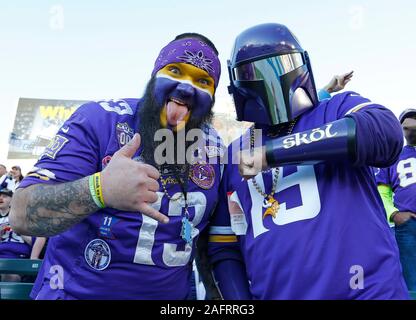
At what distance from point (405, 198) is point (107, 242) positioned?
3.84 meters

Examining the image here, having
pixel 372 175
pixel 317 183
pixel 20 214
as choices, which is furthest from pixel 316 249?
pixel 20 214

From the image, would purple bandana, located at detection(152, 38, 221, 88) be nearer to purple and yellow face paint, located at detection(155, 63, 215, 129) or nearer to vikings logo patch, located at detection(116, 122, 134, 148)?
purple and yellow face paint, located at detection(155, 63, 215, 129)

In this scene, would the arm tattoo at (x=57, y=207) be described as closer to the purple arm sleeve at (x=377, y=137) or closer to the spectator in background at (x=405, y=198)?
the purple arm sleeve at (x=377, y=137)

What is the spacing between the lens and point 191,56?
7.57ft

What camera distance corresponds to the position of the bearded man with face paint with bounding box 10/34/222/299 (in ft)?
5.29

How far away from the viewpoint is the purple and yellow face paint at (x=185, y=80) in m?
2.22

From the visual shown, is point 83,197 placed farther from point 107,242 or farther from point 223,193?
point 223,193

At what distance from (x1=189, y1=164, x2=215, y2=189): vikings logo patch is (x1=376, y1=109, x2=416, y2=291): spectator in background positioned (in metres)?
3.11

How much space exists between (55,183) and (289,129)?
1176 millimetres

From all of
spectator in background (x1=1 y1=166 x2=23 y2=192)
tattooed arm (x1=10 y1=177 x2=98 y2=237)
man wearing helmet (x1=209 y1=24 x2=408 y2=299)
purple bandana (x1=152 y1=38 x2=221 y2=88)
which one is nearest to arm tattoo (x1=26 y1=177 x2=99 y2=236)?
tattooed arm (x1=10 y1=177 x2=98 y2=237)

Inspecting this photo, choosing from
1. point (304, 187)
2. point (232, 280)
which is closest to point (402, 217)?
point (232, 280)

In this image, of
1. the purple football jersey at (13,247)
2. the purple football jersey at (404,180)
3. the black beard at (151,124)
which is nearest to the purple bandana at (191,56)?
the black beard at (151,124)

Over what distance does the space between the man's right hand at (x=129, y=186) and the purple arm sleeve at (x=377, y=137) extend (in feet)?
2.74

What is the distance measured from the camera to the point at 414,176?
14.7ft
